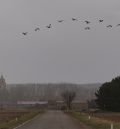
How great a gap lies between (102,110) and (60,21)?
10065 centimetres

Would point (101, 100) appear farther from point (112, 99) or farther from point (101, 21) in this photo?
point (101, 21)

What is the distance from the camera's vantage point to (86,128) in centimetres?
4022

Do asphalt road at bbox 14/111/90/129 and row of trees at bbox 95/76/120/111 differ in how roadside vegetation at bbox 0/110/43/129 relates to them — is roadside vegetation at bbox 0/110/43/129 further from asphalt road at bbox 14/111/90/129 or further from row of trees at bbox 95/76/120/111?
row of trees at bbox 95/76/120/111

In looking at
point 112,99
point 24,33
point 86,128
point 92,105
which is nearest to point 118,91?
point 112,99

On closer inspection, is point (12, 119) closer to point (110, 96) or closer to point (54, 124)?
point (54, 124)

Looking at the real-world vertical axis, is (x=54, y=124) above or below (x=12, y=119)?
below

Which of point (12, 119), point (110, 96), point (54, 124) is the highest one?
point (110, 96)

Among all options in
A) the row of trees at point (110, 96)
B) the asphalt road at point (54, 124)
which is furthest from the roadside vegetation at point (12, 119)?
the row of trees at point (110, 96)

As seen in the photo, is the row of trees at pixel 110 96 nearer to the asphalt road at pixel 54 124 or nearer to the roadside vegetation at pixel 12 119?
the roadside vegetation at pixel 12 119

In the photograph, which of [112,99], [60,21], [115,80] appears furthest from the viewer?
[115,80]

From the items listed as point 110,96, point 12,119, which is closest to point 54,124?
point 12,119

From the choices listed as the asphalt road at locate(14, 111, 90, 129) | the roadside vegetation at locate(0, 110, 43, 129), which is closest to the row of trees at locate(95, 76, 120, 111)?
the roadside vegetation at locate(0, 110, 43, 129)

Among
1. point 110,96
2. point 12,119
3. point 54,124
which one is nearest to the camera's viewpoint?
point 54,124

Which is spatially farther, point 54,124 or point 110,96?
point 110,96
